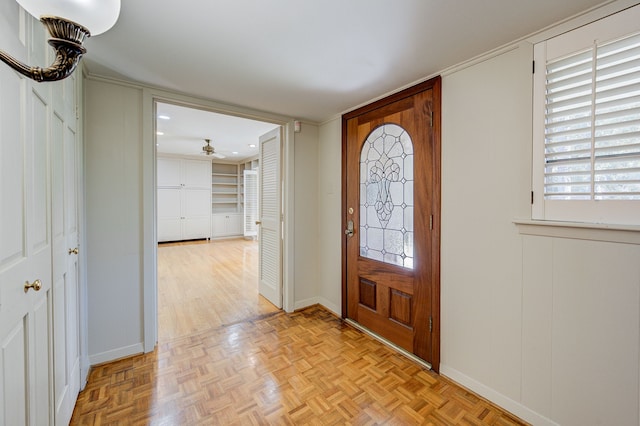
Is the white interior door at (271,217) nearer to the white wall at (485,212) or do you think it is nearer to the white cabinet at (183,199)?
the white wall at (485,212)

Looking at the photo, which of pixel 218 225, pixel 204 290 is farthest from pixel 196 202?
pixel 204 290

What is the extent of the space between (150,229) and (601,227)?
304 cm

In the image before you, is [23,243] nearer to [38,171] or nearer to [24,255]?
[24,255]

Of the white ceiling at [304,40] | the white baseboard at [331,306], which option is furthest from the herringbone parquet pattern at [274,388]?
the white ceiling at [304,40]

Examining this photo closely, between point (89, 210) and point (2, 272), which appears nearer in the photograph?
point (2, 272)

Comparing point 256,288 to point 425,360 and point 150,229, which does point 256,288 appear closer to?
point 150,229

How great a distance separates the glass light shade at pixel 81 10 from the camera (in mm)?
650

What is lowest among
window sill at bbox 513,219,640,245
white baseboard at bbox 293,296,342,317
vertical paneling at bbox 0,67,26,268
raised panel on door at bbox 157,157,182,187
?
white baseboard at bbox 293,296,342,317

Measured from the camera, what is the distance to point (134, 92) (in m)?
2.19

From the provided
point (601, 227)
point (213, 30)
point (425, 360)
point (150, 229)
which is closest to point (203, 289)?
point (150, 229)

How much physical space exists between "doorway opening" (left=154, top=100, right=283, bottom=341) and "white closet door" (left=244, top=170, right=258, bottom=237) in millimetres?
30

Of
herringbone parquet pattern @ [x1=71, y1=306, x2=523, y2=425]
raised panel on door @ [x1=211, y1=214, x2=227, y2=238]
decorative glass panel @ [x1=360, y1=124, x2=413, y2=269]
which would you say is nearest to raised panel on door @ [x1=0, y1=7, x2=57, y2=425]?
herringbone parquet pattern @ [x1=71, y1=306, x2=523, y2=425]

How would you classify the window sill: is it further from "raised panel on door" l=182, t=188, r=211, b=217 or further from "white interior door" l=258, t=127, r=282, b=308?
"raised panel on door" l=182, t=188, r=211, b=217

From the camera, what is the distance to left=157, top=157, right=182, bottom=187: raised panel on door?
7127mm
